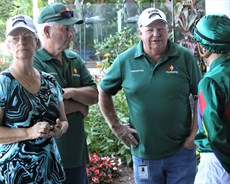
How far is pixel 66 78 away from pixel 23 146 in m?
0.77

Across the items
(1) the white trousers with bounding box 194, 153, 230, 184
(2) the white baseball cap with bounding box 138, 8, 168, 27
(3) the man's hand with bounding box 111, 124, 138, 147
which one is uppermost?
(2) the white baseball cap with bounding box 138, 8, 168, 27

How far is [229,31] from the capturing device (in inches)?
91.4

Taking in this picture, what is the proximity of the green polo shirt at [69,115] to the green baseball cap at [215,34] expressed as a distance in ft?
3.24

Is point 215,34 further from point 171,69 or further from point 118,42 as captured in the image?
point 118,42

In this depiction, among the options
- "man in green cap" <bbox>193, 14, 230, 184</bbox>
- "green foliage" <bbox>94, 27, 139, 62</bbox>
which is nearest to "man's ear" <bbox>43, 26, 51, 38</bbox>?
"man in green cap" <bbox>193, 14, 230, 184</bbox>

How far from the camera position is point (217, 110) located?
2.20 m

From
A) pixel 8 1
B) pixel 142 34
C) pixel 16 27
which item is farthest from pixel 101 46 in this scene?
pixel 16 27

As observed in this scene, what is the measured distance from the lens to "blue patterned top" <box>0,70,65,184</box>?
90.1 inches

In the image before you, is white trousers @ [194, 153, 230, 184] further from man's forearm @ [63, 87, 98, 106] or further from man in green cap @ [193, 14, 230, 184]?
man's forearm @ [63, 87, 98, 106]

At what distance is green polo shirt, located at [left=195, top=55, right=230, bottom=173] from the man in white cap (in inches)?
27.9

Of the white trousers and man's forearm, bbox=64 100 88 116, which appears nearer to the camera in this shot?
the white trousers

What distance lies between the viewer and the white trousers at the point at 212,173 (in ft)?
7.58

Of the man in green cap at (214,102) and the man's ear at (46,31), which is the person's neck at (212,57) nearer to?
the man in green cap at (214,102)

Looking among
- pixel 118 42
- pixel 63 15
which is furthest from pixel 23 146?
pixel 118 42
